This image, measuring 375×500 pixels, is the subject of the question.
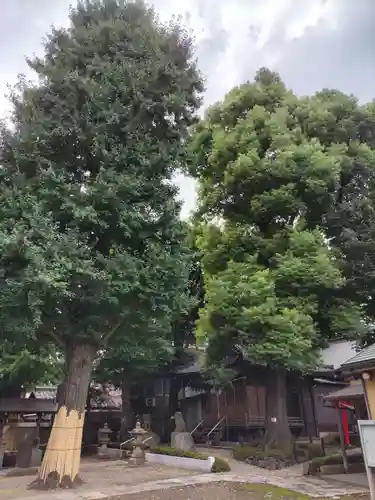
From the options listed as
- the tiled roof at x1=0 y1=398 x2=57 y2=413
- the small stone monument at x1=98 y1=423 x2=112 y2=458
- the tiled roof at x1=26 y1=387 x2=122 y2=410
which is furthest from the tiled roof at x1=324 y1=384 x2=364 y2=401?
the tiled roof at x1=26 y1=387 x2=122 y2=410

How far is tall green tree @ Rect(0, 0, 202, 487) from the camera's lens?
36.4 feet

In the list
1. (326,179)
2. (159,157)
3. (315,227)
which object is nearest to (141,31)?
(159,157)

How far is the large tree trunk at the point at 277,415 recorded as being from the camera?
16953 millimetres

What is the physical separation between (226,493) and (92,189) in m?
8.79

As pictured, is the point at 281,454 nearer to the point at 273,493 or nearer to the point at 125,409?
the point at 273,493

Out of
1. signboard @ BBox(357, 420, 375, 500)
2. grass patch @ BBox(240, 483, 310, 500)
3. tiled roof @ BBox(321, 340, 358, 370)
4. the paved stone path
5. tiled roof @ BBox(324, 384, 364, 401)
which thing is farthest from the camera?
tiled roof @ BBox(321, 340, 358, 370)

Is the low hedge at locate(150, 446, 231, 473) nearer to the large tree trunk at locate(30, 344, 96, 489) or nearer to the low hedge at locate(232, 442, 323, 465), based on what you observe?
the low hedge at locate(232, 442, 323, 465)

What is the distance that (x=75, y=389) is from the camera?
1212 cm

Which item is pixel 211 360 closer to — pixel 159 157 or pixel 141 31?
pixel 159 157

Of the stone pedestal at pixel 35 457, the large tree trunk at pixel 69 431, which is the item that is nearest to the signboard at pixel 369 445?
the large tree trunk at pixel 69 431

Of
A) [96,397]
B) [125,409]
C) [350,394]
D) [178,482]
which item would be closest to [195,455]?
[178,482]

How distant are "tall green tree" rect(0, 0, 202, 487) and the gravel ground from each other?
8.49 ft

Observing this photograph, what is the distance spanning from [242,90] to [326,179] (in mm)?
6595

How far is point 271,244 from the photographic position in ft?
56.8
